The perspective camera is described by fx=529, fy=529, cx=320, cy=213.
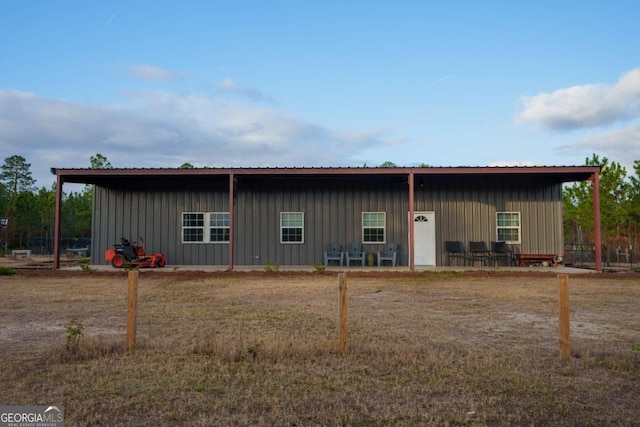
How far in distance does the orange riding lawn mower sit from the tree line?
612 inches

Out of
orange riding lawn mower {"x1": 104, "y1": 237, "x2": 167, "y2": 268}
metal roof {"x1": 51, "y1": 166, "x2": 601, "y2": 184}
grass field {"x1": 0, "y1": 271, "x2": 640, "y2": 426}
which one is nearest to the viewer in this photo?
grass field {"x1": 0, "y1": 271, "x2": 640, "y2": 426}

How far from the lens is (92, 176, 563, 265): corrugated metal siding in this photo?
19703mm

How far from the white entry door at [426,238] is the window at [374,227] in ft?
3.89

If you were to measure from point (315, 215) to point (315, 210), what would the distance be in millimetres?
189

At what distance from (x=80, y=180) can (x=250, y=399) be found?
17.3 metres

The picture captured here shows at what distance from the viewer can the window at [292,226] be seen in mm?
19953

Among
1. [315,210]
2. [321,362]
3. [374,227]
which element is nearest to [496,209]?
[374,227]

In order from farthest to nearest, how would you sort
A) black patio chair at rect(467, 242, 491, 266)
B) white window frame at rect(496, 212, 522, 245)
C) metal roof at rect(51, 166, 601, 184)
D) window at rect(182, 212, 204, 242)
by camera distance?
window at rect(182, 212, 204, 242) → white window frame at rect(496, 212, 522, 245) → black patio chair at rect(467, 242, 491, 266) → metal roof at rect(51, 166, 601, 184)

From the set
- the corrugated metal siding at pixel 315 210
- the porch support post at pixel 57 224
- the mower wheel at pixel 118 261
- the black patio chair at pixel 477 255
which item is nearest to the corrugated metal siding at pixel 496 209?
the corrugated metal siding at pixel 315 210

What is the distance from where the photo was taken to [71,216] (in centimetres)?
5331

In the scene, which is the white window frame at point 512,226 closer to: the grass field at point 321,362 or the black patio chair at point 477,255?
the black patio chair at point 477,255

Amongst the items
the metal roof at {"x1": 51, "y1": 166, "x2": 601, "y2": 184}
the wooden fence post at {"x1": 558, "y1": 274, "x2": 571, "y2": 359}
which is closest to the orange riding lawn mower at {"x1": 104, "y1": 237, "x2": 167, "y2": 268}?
the metal roof at {"x1": 51, "y1": 166, "x2": 601, "y2": 184}

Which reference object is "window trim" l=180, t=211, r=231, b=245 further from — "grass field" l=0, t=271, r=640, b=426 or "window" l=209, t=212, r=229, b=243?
"grass field" l=0, t=271, r=640, b=426

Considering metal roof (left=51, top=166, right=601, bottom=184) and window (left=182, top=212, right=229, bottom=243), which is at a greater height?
metal roof (left=51, top=166, right=601, bottom=184)
